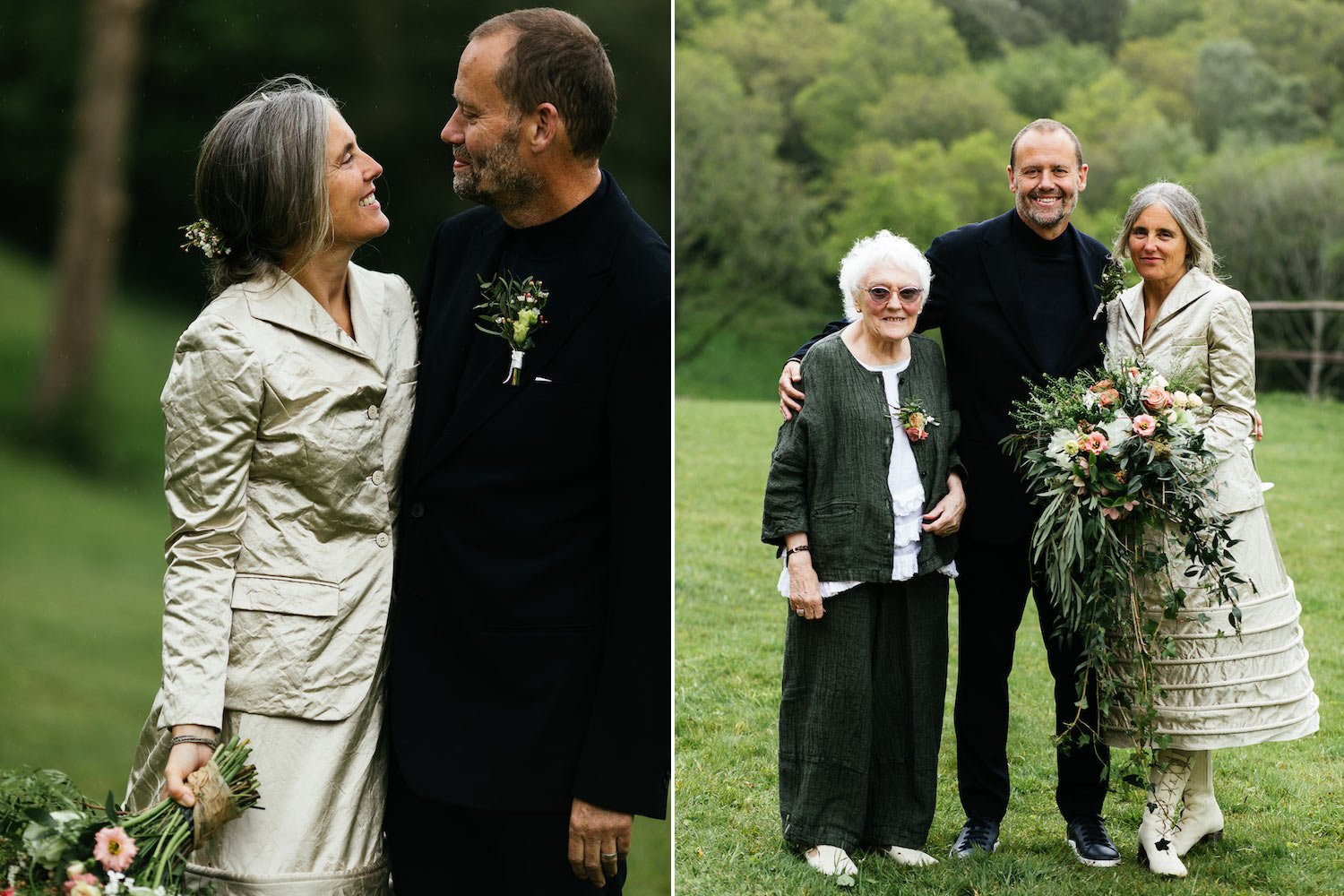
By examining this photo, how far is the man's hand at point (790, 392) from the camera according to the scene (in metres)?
4.18

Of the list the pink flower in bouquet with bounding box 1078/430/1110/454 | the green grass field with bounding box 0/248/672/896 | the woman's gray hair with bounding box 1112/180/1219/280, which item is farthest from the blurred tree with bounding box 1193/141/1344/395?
the pink flower in bouquet with bounding box 1078/430/1110/454

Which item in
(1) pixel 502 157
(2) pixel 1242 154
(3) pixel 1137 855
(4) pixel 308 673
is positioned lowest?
(3) pixel 1137 855

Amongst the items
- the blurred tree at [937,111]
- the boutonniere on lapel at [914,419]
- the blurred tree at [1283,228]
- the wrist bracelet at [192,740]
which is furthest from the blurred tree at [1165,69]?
the wrist bracelet at [192,740]

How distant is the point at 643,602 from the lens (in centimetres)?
277

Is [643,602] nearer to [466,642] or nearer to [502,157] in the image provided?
[466,642]

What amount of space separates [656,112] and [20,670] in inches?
153

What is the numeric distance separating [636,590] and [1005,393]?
1.79m

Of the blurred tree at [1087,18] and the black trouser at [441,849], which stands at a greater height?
the blurred tree at [1087,18]

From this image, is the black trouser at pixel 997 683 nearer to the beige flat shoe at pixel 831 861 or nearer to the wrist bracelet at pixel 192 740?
the beige flat shoe at pixel 831 861

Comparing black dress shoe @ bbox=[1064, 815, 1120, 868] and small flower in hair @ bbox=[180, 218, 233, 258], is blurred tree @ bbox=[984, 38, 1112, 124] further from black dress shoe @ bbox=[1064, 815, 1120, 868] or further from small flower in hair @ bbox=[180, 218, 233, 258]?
small flower in hair @ bbox=[180, 218, 233, 258]

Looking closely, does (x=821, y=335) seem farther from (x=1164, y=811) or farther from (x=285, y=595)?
(x=285, y=595)

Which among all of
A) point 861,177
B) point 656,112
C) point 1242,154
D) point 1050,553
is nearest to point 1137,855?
point 1050,553

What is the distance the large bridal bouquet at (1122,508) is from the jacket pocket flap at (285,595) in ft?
6.63

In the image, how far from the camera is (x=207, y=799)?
2.66m
